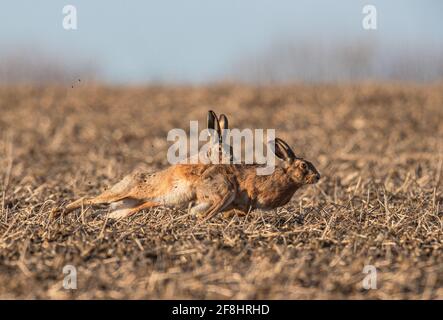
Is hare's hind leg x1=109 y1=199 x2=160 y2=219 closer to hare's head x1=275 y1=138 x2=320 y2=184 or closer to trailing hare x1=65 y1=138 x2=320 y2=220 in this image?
trailing hare x1=65 y1=138 x2=320 y2=220

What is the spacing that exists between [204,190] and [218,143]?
0.75 m

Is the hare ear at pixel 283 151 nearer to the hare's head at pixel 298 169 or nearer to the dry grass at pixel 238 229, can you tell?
the hare's head at pixel 298 169

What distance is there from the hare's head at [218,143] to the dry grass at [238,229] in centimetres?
57

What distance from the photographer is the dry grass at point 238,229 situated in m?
4.98

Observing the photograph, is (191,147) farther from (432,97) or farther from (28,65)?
(28,65)

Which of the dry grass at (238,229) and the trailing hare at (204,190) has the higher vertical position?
the trailing hare at (204,190)

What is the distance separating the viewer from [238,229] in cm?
626

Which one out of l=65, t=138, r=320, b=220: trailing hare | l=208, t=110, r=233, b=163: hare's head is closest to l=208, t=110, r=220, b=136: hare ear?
l=208, t=110, r=233, b=163: hare's head

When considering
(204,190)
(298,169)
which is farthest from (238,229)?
(298,169)

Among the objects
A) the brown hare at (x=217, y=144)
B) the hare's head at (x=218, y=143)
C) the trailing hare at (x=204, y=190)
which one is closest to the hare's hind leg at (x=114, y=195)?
the trailing hare at (x=204, y=190)

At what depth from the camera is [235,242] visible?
231 inches

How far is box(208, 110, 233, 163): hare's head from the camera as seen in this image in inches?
273
